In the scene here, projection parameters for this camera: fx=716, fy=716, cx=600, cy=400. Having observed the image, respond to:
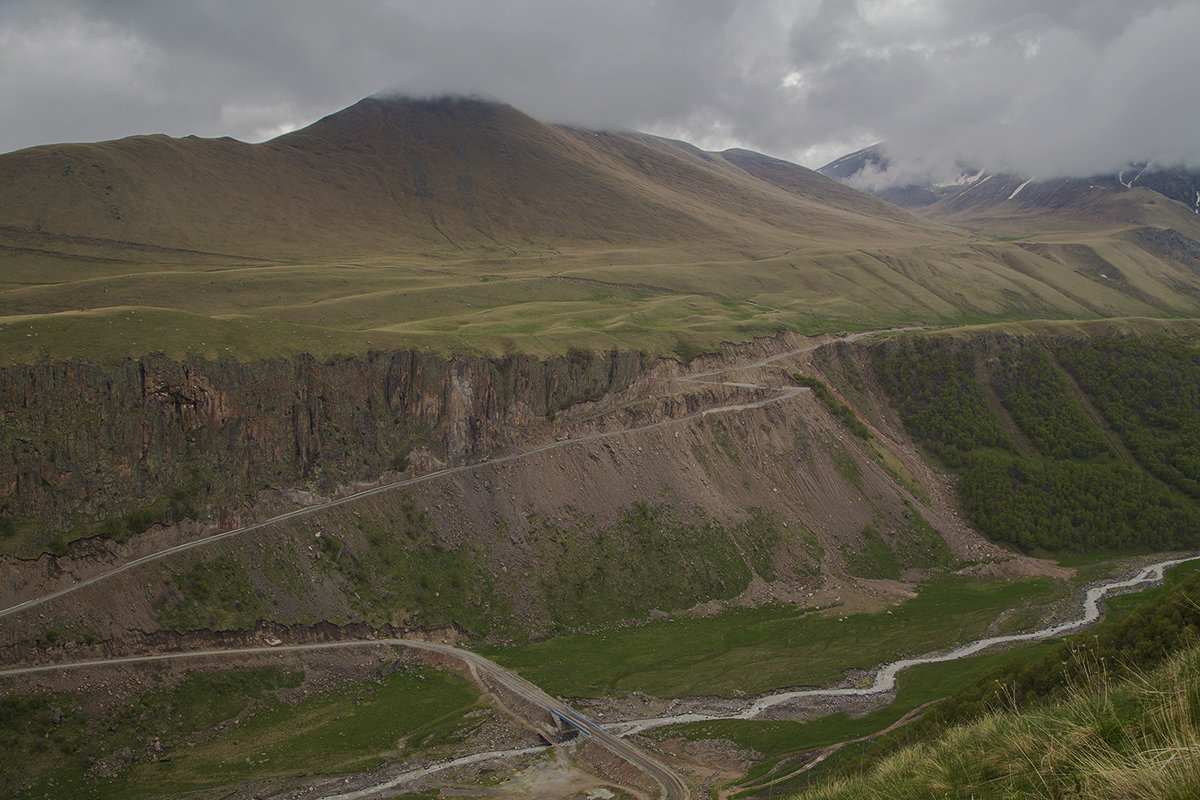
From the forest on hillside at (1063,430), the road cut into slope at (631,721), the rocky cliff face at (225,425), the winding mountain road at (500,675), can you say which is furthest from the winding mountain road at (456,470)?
the forest on hillside at (1063,430)

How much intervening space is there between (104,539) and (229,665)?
54.9 feet

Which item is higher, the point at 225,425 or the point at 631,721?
the point at 225,425

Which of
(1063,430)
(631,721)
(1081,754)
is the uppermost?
(1081,754)

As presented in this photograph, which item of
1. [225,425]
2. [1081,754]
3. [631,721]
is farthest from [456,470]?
[1081,754]

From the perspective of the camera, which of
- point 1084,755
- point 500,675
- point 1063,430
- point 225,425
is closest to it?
point 1084,755

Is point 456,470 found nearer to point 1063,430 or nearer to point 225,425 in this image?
point 225,425

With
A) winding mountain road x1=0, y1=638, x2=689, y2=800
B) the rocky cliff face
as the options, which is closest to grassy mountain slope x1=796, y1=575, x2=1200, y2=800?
winding mountain road x1=0, y1=638, x2=689, y2=800

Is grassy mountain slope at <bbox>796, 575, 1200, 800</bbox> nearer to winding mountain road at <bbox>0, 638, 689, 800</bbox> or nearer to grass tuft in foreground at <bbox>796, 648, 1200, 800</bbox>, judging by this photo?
grass tuft in foreground at <bbox>796, 648, 1200, 800</bbox>

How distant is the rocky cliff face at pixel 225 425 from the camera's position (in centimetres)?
6669

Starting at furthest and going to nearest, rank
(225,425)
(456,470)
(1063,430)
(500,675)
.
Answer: (1063,430), (456,470), (225,425), (500,675)

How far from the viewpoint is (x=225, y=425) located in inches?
3056

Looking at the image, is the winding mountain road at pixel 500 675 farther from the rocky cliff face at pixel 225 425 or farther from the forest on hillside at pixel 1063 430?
the forest on hillside at pixel 1063 430

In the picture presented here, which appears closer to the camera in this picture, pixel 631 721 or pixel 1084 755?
pixel 1084 755

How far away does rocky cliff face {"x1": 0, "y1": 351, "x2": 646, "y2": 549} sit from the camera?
219 ft
